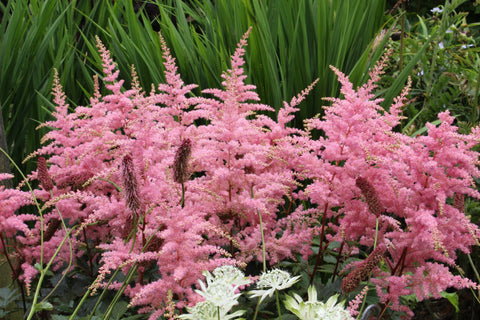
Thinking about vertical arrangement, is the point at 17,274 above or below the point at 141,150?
below

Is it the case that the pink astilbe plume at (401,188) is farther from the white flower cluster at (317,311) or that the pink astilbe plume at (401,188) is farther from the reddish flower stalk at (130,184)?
the reddish flower stalk at (130,184)

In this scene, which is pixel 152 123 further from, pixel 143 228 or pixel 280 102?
pixel 280 102

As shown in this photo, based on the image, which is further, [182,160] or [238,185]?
[238,185]

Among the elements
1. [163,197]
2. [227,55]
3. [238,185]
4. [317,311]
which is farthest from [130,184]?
[227,55]

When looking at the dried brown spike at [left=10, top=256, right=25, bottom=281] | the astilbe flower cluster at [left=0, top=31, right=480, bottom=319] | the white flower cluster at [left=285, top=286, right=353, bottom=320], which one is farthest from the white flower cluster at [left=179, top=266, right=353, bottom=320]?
the dried brown spike at [left=10, top=256, right=25, bottom=281]

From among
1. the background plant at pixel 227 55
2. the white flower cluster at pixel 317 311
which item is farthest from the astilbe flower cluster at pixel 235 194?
the background plant at pixel 227 55

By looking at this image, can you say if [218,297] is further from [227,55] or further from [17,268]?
[227,55]

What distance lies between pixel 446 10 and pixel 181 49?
164 centimetres

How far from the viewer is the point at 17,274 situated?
1880 mm

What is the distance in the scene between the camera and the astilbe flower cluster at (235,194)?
1586 millimetres

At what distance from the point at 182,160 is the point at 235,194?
1.62 feet

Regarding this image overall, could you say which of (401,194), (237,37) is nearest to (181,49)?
(237,37)

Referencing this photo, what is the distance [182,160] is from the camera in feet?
4.71

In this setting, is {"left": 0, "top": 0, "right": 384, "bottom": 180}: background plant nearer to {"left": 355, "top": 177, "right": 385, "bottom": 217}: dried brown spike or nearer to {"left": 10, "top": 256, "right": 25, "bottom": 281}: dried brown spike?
{"left": 10, "top": 256, "right": 25, "bottom": 281}: dried brown spike
